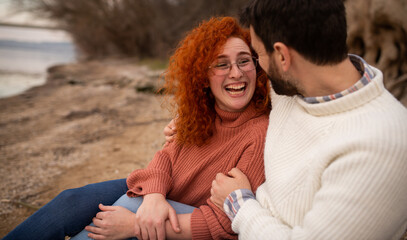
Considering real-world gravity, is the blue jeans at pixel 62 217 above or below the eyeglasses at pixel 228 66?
below

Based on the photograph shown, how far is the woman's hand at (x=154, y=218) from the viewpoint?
159 centimetres

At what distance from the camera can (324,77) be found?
1.29 meters

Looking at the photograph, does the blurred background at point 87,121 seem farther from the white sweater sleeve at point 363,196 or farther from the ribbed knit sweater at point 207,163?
the white sweater sleeve at point 363,196

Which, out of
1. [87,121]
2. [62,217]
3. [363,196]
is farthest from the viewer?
[87,121]

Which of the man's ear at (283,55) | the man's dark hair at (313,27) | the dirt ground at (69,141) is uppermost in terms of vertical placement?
the man's dark hair at (313,27)

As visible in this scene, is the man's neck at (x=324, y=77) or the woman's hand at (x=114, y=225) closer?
the man's neck at (x=324, y=77)

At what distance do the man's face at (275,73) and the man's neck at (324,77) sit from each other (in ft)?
0.19

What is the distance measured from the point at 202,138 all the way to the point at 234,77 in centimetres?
47

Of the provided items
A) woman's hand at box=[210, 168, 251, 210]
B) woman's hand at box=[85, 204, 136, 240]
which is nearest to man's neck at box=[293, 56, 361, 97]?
woman's hand at box=[210, 168, 251, 210]

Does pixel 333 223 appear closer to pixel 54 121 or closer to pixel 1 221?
pixel 1 221

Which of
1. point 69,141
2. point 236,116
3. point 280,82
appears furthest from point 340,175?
point 69,141

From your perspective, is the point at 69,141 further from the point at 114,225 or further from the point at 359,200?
the point at 359,200

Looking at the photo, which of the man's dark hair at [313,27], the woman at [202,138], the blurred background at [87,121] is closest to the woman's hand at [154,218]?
the woman at [202,138]

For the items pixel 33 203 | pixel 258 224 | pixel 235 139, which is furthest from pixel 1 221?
pixel 258 224
